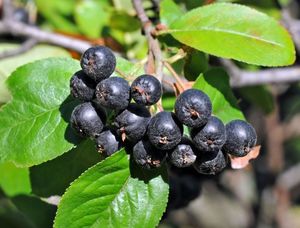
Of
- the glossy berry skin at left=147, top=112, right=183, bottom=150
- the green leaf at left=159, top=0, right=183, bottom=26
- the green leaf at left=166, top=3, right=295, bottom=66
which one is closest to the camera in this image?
the glossy berry skin at left=147, top=112, right=183, bottom=150

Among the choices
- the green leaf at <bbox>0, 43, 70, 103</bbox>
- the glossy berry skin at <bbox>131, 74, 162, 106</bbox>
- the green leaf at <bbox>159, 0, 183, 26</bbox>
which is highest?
the glossy berry skin at <bbox>131, 74, 162, 106</bbox>

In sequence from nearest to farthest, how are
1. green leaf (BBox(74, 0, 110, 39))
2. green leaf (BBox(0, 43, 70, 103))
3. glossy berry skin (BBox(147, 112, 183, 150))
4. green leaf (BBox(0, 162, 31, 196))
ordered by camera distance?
glossy berry skin (BBox(147, 112, 183, 150)) → green leaf (BBox(0, 162, 31, 196)) → green leaf (BBox(0, 43, 70, 103)) → green leaf (BBox(74, 0, 110, 39))

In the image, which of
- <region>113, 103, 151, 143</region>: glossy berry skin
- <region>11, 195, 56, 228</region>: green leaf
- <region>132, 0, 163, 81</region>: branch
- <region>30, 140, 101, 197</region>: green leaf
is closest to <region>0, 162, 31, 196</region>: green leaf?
<region>11, 195, 56, 228</region>: green leaf

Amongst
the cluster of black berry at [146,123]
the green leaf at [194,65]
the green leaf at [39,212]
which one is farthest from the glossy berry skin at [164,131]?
the green leaf at [39,212]

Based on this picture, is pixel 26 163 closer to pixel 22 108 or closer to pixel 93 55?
pixel 22 108

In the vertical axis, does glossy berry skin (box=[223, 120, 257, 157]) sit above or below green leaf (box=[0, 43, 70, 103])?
above

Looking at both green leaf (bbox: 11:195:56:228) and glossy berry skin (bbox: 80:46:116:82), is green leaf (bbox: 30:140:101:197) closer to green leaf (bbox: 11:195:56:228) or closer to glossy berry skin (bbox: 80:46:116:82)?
green leaf (bbox: 11:195:56:228)

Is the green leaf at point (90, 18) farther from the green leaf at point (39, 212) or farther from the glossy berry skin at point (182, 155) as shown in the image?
the glossy berry skin at point (182, 155)
